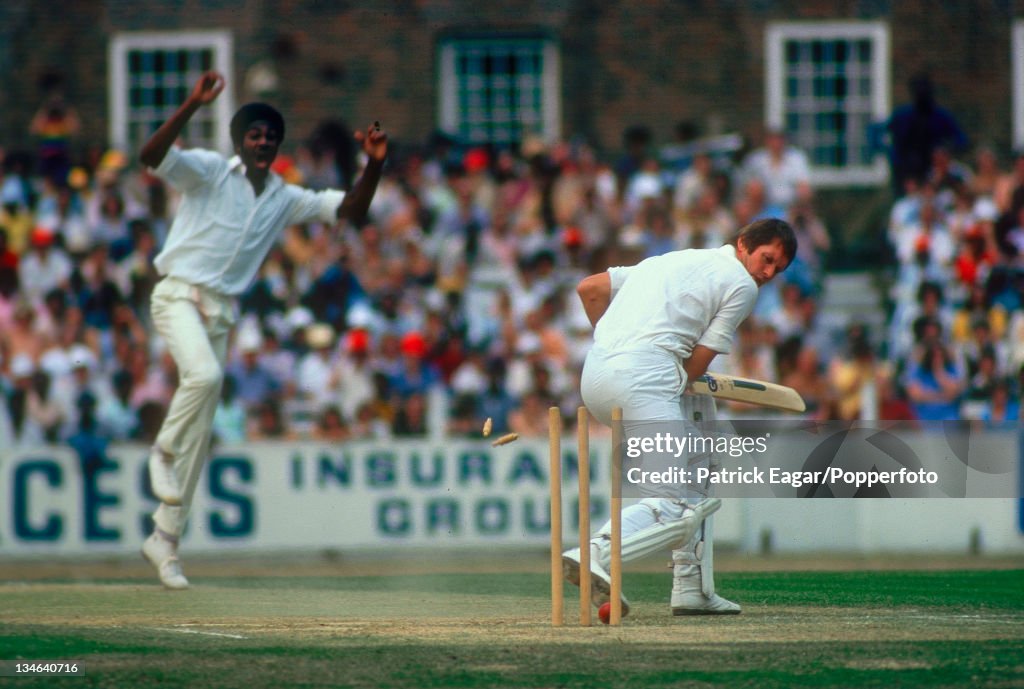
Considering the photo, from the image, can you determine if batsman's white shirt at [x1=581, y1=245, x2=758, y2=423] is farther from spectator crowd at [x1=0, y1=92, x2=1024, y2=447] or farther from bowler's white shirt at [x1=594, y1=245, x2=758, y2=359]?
spectator crowd at [x1=0, y1=92, x2=1024, y2=447]

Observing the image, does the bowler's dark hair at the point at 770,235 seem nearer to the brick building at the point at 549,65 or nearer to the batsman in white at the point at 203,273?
the batsman in white at the point at 203,273

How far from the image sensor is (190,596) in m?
10.5

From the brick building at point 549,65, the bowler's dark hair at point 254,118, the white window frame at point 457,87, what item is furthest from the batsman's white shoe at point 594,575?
the white window frame at point 457,87

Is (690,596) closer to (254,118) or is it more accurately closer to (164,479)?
(164,479)

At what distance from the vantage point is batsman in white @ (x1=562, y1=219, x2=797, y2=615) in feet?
27.5

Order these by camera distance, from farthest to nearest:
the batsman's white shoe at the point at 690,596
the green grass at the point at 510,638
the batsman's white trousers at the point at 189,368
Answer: the batsman's white trousers at the point at 189,368
the batsman's white shoe at the point at 690,596
the green grass at the point at 510,638

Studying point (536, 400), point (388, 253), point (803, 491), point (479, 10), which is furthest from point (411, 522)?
point (479, 10)

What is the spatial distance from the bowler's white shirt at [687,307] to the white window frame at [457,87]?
54.4 ft

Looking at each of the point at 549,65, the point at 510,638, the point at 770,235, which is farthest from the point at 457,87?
the point at 510,638

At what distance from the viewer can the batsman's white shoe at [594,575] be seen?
811cm

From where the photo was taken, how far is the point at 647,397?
8.39 metres

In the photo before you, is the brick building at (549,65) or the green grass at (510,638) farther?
the brick building at (549,65)

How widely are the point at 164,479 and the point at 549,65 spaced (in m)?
15.2

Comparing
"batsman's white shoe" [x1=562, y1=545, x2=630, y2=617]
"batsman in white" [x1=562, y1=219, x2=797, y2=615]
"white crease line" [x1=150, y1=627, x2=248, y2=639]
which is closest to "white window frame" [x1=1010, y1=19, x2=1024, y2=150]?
"batsman in white" [x1=562, y1=219, x2=797, y2=615]
